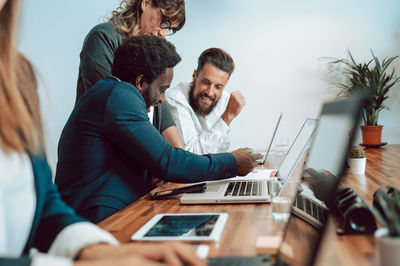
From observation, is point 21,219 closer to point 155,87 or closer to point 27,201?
point 27,201

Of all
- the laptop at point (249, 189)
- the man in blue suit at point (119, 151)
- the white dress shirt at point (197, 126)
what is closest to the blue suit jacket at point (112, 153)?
the man in blue suit at point (119, 151)

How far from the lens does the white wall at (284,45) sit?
4.11 meters

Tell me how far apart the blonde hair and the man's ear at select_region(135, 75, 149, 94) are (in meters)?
0.67

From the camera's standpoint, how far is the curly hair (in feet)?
6.43

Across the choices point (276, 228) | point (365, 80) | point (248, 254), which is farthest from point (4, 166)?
point (365, 80)

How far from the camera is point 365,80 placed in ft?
12.6

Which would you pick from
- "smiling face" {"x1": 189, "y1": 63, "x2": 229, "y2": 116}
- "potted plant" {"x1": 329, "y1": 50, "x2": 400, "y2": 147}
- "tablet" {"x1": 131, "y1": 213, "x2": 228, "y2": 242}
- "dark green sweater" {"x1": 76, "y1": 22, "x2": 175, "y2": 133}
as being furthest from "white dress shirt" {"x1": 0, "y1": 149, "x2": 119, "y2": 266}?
"potted plant" {"x1": 329, "y1": 50, "x2": 400, "y2": 147}

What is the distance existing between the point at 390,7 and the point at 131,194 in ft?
12.8

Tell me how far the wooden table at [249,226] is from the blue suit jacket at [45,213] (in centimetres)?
18

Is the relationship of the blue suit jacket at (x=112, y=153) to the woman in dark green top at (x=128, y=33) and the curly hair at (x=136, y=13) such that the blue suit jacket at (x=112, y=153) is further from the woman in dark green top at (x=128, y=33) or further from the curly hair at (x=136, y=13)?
the curly hair at (x=136, y=13)

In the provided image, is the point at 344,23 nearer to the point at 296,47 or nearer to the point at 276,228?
the point at 296,47

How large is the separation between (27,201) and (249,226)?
52cm

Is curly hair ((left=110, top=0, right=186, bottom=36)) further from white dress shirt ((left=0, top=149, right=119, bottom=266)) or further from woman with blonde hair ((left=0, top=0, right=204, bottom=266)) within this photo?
white dress shirt ((left=0, top=149, right=119, bottom=266))

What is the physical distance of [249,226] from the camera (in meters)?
0.95
